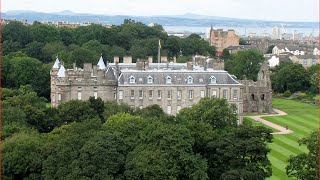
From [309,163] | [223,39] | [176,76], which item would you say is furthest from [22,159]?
[223,39]

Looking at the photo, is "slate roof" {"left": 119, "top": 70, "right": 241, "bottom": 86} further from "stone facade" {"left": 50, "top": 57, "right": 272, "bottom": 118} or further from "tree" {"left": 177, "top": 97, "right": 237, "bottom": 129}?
"tree" {"left": 177, "top": 97, "right": 237, "bottom": 129}

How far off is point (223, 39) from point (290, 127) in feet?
360

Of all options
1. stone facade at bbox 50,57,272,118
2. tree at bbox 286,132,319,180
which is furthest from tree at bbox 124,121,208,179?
stone facade at bbox 50,57,272,118

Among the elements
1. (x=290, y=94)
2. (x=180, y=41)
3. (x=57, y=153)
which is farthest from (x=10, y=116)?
(x=180, y=41)

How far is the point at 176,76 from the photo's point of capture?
→ 66750 millimetres

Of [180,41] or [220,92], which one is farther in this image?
[180,41]

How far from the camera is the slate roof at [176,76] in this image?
66.0 metres

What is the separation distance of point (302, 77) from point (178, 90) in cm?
3789

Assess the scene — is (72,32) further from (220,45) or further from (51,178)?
(51,178)

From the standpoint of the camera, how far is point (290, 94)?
315ft

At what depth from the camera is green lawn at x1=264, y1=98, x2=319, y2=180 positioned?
50375mm

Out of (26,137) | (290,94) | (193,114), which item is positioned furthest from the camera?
(290,94)

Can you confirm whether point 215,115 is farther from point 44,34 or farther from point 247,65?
point 44,34

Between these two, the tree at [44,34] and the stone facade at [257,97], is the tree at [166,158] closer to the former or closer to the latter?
Result: the stone facade at [257,97]
